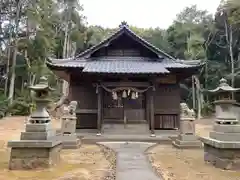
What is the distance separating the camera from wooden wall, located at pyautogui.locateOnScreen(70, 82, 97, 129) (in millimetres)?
14758

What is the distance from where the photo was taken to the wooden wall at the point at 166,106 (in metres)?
14.9

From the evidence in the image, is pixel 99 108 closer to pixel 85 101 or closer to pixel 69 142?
pixel 85 101

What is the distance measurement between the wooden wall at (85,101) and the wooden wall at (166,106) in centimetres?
349

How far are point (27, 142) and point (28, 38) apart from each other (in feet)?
81.2

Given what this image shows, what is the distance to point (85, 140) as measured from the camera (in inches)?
489

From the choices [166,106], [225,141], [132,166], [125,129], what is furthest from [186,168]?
[166,106]

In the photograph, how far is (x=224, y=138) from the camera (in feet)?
23.5

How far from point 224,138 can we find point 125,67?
7893mm

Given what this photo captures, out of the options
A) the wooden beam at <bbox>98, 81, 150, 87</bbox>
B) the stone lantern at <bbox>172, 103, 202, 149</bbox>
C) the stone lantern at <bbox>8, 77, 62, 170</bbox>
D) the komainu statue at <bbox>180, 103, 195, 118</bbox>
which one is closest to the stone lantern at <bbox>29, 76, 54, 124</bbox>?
the stone lantern at <bbox>8, 77, 62, 170</bbox>

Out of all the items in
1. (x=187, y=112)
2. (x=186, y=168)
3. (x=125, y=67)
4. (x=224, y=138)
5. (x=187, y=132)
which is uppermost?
(x=125, y=67)

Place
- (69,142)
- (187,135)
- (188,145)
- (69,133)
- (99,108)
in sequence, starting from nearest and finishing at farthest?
(69,142)
(188,145)
(69,133)
(187,135)
(99,108)

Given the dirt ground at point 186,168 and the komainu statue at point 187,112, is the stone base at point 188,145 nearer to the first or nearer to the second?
the dirt ground at point 186,168

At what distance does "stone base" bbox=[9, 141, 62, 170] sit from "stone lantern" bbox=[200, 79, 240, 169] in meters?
4.49

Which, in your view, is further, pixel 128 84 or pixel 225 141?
pixel 128 84
